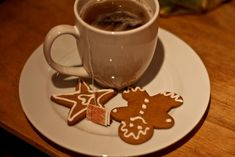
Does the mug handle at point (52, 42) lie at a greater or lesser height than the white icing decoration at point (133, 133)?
greater

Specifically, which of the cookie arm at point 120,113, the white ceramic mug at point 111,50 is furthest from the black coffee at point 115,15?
the cookie arm at point 120,113

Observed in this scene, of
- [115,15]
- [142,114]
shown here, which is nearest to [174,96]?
[142,114]

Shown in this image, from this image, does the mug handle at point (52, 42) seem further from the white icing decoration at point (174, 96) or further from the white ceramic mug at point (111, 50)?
the white icing decoration at point (174, 96)

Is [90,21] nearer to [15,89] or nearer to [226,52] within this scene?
[15,89]

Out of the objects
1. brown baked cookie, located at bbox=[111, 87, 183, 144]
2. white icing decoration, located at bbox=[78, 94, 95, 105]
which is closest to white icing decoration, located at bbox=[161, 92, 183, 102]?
brown baked cookie, located at bbox=[111, 87, 183, 144]

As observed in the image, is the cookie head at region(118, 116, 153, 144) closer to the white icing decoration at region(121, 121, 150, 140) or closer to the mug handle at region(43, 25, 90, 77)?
the white icing decoration at region(121, 121, 150, 140)

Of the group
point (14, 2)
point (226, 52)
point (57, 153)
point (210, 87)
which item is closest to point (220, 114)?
point (210, 87)

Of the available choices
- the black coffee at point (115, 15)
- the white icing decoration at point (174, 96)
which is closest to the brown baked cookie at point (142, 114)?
the white icing decoration at point (174, 96)
